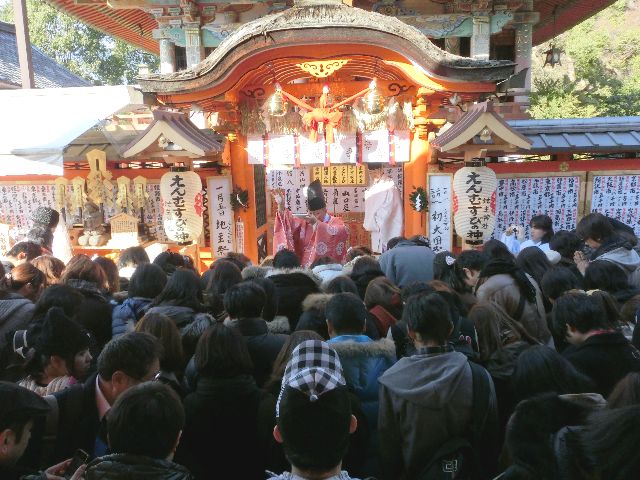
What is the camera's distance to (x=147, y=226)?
9930 mm

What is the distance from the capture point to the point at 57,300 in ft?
11.8

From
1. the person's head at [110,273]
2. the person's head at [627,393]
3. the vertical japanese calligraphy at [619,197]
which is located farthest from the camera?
the vertical japanese calligraphy at [619,197]

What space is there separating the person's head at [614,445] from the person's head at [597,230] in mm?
4134

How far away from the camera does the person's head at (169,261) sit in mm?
5389

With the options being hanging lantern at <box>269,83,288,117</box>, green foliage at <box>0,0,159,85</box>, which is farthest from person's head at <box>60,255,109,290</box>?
green foliage at <box>0,0,159,85</box>

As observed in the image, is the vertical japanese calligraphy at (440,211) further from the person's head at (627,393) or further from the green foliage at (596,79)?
the green foliage at (596,79)

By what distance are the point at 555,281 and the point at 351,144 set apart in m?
5.33

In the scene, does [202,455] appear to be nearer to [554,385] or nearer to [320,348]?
[320,348]

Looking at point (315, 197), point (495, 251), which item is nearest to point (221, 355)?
point (495, 251)

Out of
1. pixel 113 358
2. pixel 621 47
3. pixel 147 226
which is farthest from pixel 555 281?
pixel 621 47

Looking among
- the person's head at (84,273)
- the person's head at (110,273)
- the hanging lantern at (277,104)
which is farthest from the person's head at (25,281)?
the hanging lantern at (277,104)

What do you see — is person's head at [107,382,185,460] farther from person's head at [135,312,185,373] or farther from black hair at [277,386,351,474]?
person's head at [135,312,185,373]

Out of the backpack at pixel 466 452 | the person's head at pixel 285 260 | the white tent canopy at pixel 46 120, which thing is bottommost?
the backpack at pixel 466 452

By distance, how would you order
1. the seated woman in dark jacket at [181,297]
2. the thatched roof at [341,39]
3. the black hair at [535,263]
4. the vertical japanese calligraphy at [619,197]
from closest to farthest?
the seated woman in dark jacket at [181,297], the black hair at [535,263], the thatched roof at [341,39], the vertical japanese calligraphy at [619,197]
